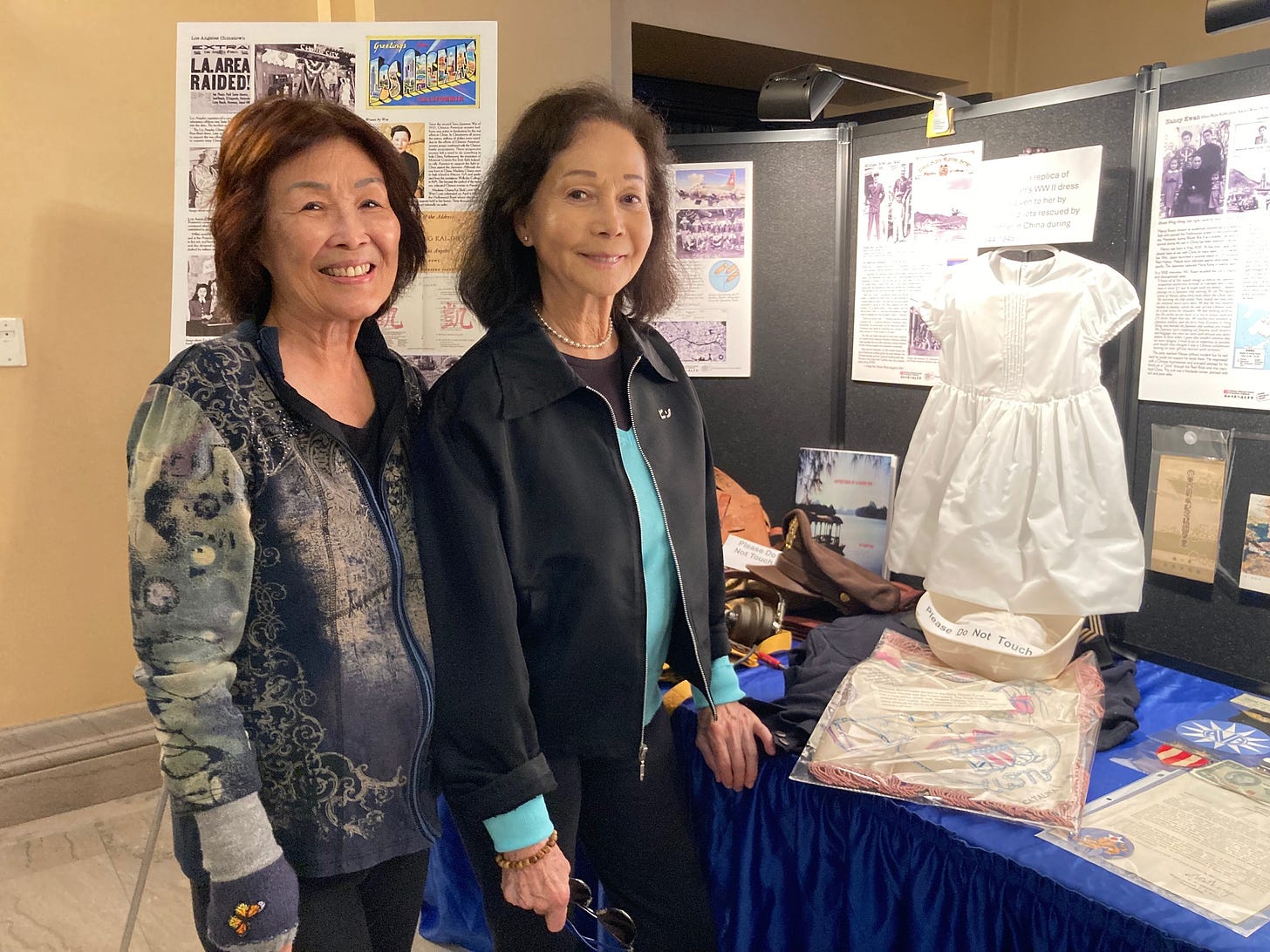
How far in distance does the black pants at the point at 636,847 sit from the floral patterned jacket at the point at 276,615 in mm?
210

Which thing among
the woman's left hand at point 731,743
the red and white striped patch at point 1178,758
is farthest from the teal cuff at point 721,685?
the red and white striped patch at point 1178,758

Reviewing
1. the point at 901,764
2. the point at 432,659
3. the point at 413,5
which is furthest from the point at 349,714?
the point at 413,5

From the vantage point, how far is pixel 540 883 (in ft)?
3.47

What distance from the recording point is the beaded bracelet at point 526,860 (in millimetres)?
1054

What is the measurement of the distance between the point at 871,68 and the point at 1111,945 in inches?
148

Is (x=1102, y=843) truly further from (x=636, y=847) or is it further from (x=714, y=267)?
(x=714, y=267)

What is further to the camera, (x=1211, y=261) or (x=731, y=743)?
(x=1211, y=261)

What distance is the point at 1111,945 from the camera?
1.06m

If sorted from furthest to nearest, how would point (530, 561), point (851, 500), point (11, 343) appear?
1. point (11, 343)
2. point (851, 500)
3. point (530, 561)

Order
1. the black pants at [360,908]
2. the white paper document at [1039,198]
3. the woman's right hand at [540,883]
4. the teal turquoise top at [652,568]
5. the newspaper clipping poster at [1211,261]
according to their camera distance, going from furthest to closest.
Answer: the white paper document at [1039,198]
the newspaper clipping poster at [1211,261]
the teal turquoise top at [652,568]
the woman's right hand at [540,883]
the black pants at [360,908]

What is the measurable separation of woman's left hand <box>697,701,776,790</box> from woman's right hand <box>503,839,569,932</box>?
0.35 m

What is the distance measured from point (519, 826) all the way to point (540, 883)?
0.07 metres

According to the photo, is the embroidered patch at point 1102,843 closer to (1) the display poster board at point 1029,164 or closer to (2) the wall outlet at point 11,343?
(1) the display poster board at point 1029,164

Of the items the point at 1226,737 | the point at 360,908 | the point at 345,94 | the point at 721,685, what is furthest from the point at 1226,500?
the point at 345,94
